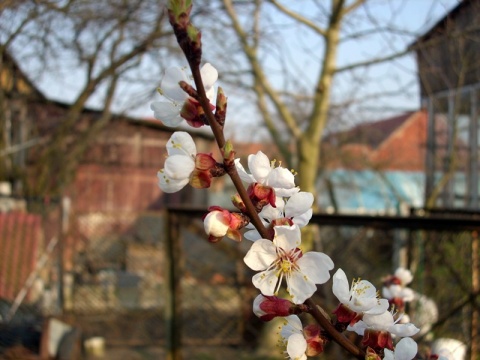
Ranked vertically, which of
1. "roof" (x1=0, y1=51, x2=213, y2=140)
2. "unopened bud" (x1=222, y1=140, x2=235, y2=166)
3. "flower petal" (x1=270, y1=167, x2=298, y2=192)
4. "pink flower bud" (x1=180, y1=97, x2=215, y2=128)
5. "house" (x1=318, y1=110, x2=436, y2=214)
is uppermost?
"roof" (x1=0, y1=51, x2=213, y2=140)

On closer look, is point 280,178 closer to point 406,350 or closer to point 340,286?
point 340,286

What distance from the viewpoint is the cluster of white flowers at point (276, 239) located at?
0.88m

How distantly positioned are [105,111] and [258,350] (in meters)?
4.79

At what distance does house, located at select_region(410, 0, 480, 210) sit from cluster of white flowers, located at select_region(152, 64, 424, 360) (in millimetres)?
3603

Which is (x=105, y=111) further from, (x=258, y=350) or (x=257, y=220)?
(x=257, y=220)

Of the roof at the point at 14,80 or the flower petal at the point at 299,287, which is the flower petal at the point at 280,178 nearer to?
the flower petal at the point at 299,287

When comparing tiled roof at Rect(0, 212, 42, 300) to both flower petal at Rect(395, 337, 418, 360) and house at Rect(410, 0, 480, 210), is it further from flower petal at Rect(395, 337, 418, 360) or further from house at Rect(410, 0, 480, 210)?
flower petal at Rect(395, 337, 418, 360)

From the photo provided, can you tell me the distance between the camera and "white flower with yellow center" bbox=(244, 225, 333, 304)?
88 cm

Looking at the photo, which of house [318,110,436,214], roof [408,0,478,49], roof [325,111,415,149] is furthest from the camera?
house [318,110,436,214]

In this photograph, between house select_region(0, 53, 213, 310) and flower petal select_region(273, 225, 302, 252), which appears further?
house select_region(0, 53, 213, 310)

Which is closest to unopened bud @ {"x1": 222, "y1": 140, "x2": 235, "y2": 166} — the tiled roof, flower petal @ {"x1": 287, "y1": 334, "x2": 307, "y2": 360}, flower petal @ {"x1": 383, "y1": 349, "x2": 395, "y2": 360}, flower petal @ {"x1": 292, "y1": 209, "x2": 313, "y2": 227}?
flower petal @ {"x1": 292, "y1": 209, "x2": 313, "y2": 227}

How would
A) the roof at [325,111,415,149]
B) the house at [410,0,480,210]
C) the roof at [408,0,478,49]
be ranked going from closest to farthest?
the roof at [408,0,478,49]
the house at [410,0,480,210]
the roof at [325,111,415,149]

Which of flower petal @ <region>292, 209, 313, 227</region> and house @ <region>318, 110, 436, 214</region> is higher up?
house @ <region>318, 110, 436, 214</region>

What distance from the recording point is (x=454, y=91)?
5445mm
